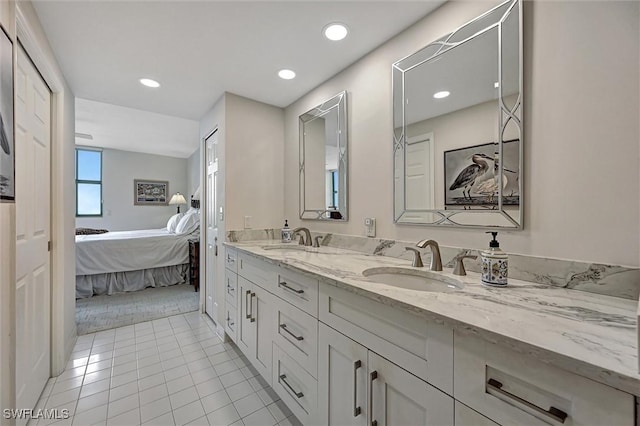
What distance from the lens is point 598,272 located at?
0.91 meters

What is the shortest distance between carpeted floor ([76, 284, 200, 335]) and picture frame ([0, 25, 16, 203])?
2.18 metres

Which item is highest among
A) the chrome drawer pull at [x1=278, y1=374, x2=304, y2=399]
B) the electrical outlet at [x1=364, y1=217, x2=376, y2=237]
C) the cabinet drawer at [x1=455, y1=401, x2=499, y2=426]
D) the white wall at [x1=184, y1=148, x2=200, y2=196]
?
Answer: the white wall at [x1=184, y1=148, x2=200, y2=196]

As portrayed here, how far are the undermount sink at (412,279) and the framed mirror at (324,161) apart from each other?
27.7 inches

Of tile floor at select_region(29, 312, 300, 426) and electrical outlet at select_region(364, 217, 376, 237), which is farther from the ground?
electrical outlet at select_region(364, 217, 376, 237)

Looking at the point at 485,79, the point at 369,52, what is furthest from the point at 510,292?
the point at 369,52

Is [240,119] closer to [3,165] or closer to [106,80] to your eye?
[106,80]

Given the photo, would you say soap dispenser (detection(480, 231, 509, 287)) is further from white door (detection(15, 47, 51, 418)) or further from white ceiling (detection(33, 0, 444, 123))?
white door (detection(15, 47, 51, 418))

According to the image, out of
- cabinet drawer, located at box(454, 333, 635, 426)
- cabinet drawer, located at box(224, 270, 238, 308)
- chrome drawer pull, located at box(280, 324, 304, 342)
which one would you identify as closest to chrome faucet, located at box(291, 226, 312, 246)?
cabinet drawer, located at box(224, 270, 238, 308)

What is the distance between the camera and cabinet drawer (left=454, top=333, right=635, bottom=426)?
505mm

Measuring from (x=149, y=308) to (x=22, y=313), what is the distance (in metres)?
2.01

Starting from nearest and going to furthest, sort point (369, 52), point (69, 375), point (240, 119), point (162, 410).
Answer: point (162, 410)
point (369, 52)
point (69, 375)
point (240, 119)

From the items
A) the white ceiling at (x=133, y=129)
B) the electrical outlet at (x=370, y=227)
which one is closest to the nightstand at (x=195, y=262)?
the white ceiling at (x=133, y=129)

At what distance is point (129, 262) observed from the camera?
12.6 ft

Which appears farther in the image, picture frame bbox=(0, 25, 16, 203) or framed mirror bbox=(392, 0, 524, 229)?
framed mirror bbox=(392, 0, 524, 229)
